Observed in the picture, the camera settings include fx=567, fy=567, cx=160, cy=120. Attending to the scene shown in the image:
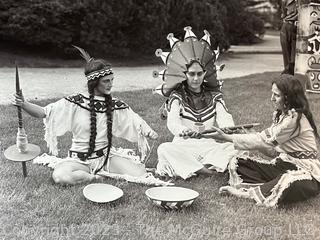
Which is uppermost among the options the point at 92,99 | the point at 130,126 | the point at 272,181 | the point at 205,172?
the point at 92,99

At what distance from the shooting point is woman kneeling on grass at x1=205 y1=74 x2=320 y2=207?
375 centimetres

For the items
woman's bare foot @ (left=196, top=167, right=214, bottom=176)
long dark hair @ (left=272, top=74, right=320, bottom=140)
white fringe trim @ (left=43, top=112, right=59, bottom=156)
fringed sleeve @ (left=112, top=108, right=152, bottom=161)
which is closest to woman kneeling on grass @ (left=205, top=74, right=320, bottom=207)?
long dark hair @ (left=272, top=74, right=320, bottom=140)

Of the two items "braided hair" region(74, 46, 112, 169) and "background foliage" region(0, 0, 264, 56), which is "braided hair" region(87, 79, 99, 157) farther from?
"background foliage" region(0, 0, 264, 56)

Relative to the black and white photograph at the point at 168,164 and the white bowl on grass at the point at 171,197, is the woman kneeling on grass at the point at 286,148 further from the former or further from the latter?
the white bowl on grass at the point at 171,197

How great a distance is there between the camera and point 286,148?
3949 mm

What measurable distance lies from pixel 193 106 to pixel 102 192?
1.31 m

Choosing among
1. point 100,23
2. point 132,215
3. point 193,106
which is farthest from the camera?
point 100,23

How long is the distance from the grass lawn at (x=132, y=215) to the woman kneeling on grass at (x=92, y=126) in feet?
0.60

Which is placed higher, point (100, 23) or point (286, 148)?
point (100, 23)

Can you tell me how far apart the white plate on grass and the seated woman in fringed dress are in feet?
2.28

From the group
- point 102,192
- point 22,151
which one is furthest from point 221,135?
point 22,151

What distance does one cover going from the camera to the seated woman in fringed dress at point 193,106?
175 inches

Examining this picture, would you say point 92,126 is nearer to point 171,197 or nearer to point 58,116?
point 58,116

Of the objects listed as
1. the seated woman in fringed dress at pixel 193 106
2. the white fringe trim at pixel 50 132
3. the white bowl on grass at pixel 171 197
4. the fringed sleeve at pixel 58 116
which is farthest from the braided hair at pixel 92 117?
the white bowl on grass at pixel 171 197
